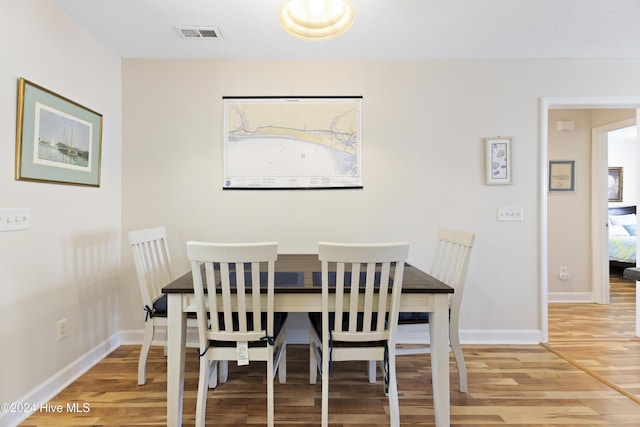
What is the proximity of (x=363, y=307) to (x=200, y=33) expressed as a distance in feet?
7.01

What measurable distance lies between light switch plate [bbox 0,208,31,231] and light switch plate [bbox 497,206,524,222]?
3202 mm

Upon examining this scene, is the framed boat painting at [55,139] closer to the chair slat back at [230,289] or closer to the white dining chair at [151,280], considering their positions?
the white dining chair at [151,280]

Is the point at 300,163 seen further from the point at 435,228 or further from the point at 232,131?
the point at 435,228

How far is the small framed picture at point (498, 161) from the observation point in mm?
2613

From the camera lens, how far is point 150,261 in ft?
7.06

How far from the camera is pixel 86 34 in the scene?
223cm

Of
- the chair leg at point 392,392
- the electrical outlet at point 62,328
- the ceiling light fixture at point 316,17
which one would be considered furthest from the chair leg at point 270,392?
the ceiling light fixture at point 316,17

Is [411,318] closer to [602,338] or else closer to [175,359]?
[175,359]

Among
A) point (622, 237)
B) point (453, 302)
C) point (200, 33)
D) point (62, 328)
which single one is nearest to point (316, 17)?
point (200, 33)

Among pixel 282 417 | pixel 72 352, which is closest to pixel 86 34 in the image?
pixel 72 352

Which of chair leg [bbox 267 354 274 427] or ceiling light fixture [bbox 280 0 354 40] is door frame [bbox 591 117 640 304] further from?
chair leg [bbox 267 354 274 427]

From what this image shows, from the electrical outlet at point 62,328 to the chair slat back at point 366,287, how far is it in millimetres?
1709

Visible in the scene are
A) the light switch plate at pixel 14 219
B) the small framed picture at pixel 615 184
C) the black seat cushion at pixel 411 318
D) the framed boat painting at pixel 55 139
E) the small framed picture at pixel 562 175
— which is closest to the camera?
the light switch plate at pixel 14 219

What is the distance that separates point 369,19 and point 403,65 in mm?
658
